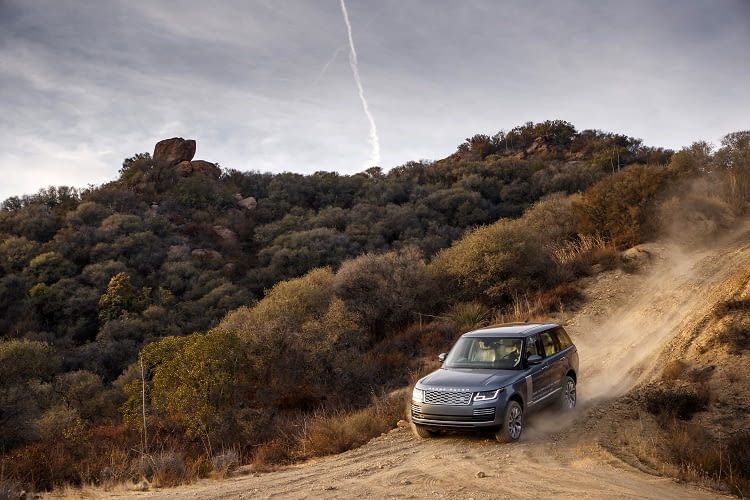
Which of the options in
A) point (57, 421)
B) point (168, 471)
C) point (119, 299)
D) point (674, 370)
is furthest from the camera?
point (119, 299)

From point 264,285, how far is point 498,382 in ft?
95.9

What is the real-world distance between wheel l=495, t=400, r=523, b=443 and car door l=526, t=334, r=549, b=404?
1.30 feet

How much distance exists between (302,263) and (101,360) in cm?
1446

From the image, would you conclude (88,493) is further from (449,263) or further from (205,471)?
(449,263)

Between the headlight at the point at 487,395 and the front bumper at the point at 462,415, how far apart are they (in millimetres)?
76

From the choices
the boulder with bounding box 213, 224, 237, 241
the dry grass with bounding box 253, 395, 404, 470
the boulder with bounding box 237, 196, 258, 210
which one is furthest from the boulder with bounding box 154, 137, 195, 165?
the dry grass with bounding box 253, 395, 404, 470

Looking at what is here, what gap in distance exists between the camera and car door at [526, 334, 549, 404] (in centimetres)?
947

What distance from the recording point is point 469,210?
148 ft

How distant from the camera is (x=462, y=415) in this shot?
8695 mm

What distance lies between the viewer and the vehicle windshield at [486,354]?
32.2 ft

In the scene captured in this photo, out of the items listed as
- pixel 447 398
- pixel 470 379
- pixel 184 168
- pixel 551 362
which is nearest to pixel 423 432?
pixel 447 398

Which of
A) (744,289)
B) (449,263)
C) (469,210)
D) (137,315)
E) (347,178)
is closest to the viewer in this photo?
(744,289)

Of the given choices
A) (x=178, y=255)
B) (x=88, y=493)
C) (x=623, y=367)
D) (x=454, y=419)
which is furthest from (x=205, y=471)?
(x=178, y=255)

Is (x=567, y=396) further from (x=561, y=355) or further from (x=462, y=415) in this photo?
(x=462, y=415)
